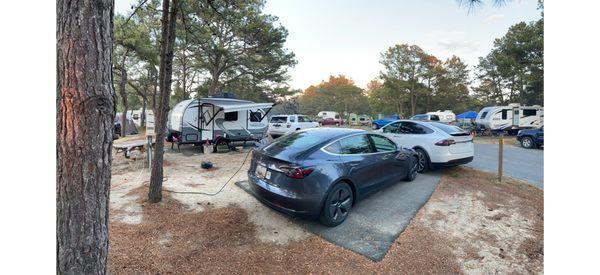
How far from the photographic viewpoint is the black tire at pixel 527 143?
14365 millimetres

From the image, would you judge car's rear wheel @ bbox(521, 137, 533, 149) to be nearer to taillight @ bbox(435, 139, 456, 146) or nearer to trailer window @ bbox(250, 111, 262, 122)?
taillight @ bbox(435, 139, 456, 146)

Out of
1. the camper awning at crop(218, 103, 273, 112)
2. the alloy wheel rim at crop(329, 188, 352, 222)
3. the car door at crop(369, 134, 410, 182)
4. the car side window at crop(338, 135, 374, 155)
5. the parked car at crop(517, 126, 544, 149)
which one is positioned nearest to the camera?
the alloy wheel rim at crop(329, 188, 352, 222)

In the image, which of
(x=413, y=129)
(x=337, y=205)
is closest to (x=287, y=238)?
(x=337, y=205)

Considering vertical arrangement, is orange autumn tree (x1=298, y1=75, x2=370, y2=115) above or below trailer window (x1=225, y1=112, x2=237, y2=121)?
above

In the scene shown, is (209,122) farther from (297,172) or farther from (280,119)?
(280,119)

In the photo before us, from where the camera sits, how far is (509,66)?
1094 inches

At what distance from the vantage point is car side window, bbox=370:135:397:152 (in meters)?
5.21

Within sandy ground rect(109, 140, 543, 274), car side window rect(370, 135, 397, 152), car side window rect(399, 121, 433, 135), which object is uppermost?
car side window rect(399, 121, 433, 135)

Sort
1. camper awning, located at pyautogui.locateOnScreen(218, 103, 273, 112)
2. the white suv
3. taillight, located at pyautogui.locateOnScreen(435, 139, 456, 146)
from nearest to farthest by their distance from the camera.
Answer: taillight, located at pyautogui.locateOnScreen(435, 139, 456, 146), camper awning, located at pyautogui.locateOnScreen(218, 103, 273, 112), the white suv

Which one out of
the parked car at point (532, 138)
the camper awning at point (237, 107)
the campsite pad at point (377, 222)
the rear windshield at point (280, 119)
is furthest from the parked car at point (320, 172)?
the rear windshield at point (280, 119)

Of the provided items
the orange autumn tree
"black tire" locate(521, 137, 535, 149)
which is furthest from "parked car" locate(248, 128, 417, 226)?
the orange autumn tree

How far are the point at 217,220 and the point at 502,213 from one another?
481cm

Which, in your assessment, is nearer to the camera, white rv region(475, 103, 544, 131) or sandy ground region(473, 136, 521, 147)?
sandy ground region(473, 136, 521, 147)

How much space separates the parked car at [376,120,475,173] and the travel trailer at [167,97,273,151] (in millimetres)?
6413
